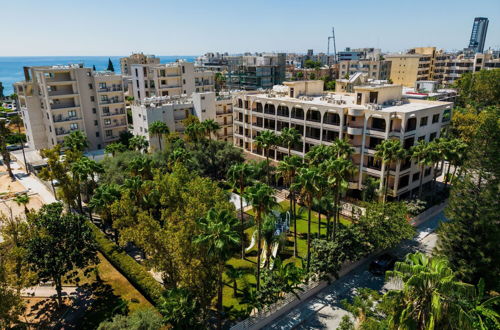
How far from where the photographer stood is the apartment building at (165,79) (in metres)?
98.2

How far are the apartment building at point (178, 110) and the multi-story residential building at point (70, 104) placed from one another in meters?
12.8

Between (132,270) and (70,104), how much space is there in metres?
62.7

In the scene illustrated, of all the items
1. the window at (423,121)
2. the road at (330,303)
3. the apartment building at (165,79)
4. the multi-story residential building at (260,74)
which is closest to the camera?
the road at (330,303)

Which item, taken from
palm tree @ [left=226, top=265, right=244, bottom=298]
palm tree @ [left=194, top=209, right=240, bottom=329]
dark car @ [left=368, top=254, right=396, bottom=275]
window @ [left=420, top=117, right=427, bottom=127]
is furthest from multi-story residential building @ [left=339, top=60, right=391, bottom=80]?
palm tree @ [left=194, top=209, right=240, bottom=329]

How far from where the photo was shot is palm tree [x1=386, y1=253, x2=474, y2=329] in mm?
19469

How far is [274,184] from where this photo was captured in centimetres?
6994

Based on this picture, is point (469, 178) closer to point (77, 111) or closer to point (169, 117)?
point (169, 117)

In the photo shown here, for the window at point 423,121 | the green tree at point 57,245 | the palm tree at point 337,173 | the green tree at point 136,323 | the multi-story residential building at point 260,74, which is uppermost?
the multi-story residential building at point 260,74

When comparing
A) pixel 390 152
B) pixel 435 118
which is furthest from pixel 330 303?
pixel 435 118

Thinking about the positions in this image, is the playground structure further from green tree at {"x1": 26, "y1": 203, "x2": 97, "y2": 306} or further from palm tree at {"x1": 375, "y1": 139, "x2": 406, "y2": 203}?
green tree at {"x1": 26, "y1": 203, "x2": 97, "y2": 306}

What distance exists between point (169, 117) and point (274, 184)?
30.3 metres

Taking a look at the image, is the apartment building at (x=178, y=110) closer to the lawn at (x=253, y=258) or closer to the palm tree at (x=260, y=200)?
the lawn at (x=253, y=258)

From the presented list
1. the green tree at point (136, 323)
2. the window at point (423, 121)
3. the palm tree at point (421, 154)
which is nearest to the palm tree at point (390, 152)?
the palm tree at point (421, 154)

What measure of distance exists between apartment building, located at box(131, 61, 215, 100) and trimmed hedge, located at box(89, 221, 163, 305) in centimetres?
6031
